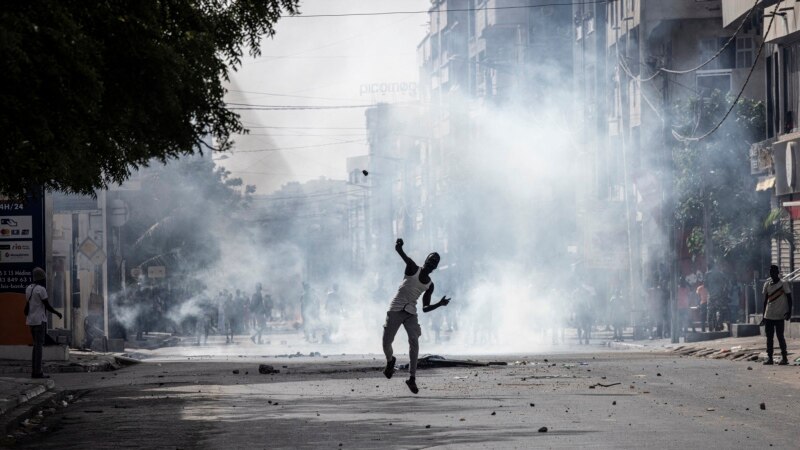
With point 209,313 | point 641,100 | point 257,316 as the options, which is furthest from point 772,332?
point 641,100

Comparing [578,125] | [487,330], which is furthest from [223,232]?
[487,330]

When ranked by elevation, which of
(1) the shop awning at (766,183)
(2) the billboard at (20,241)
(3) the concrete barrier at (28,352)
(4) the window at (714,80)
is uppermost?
(4) the window at (714,80)

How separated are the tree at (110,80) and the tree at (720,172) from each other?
3271cm

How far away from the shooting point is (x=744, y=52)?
189 ft

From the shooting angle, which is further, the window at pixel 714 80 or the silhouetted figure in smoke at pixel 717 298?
the window at pixel 714 80

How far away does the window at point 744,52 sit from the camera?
2250 inches

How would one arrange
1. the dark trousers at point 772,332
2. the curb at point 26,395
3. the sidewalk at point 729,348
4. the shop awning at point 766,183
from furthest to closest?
the shop awning at point 766,183 → the sidewalk at point 729,348 → the dark trousers at point 772,332 → the curb at point 26,395

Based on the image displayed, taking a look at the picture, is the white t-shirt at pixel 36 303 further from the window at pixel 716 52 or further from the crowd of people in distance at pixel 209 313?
the window at pixel 716 52

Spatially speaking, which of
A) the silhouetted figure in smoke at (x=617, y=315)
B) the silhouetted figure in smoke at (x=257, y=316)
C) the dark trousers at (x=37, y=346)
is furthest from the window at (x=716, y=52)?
the dark trousers at (x=37, y=346)

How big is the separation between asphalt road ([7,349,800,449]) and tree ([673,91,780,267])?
23053 mm

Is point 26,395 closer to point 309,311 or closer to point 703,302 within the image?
point 703,302

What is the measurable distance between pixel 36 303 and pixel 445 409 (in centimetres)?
1100

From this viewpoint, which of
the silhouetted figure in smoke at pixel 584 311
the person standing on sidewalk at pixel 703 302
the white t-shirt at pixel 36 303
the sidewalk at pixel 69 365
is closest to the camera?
the white t-shirt at pixel 36 303

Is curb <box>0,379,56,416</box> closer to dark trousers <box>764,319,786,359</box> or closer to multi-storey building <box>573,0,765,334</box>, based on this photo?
dark trousers <box>764,319,786,359</box>
